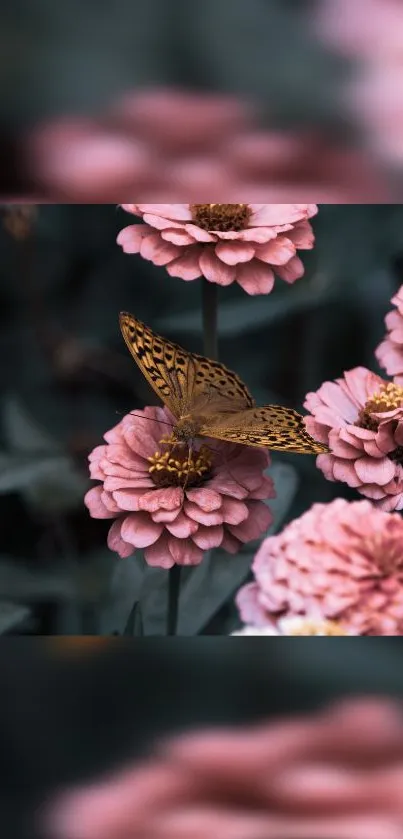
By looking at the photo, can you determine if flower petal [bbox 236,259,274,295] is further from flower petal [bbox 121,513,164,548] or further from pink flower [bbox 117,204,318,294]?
flower petal [bbox 121,513,164,548]

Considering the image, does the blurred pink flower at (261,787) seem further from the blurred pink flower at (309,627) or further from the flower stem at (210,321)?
the flower stem at (210,321)

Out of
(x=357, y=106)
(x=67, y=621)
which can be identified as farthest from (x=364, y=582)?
(x=357, y=106)

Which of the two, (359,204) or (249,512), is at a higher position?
(359,204)

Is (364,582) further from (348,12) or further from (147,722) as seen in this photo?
(348,12)

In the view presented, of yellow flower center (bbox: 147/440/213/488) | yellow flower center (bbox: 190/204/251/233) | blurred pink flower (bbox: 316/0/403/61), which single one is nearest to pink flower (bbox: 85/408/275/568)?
yellow flower center (bbox: 147/440/213/488)

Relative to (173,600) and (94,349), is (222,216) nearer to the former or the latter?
(94,349)

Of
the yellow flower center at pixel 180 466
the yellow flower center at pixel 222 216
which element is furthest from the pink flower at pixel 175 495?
the yellow flower center at pixel 222 216

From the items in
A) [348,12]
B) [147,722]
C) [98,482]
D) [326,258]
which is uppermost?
[348,12]
